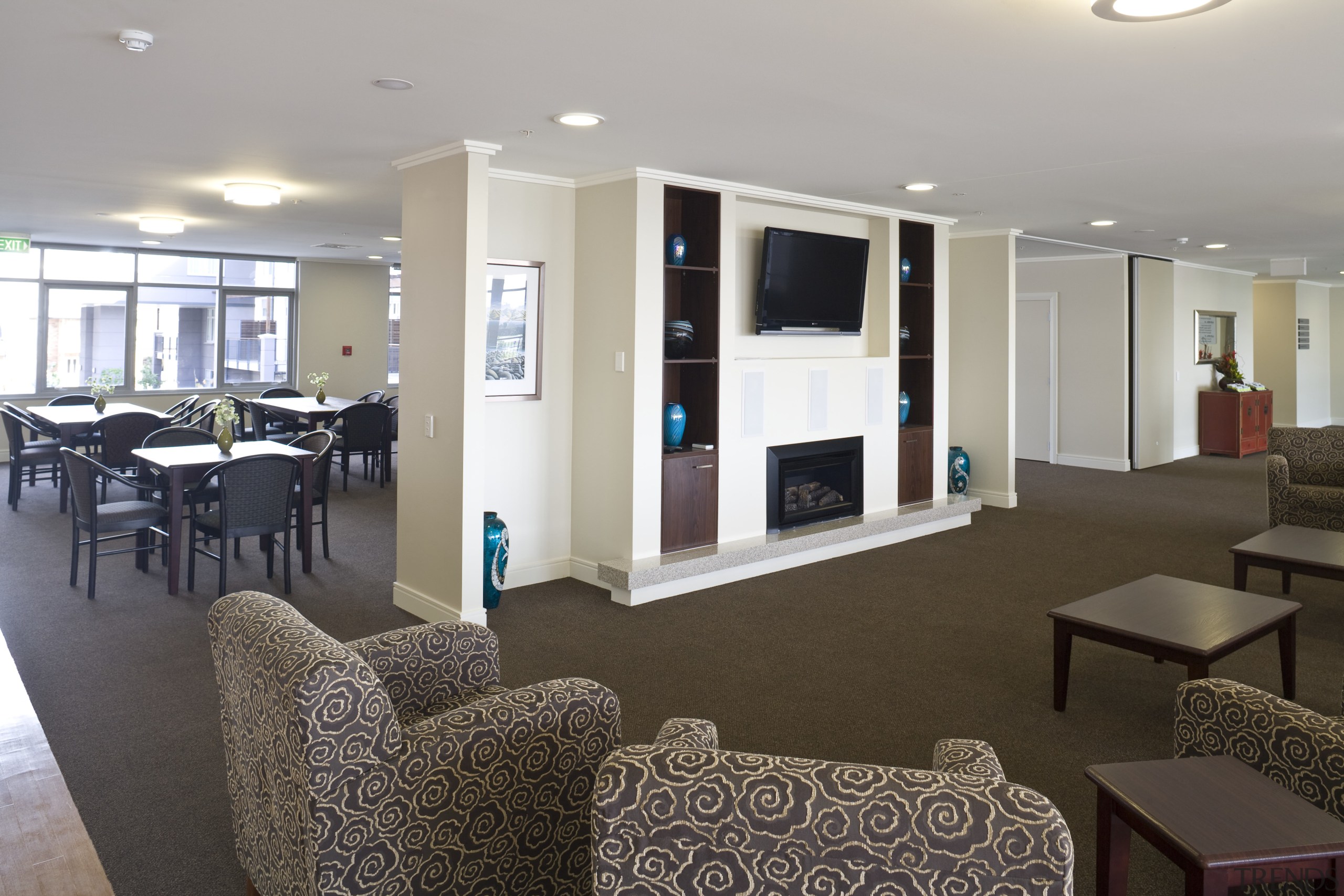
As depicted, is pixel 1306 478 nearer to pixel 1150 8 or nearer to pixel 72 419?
pixel 1150 8

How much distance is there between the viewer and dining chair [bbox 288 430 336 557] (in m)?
5.97

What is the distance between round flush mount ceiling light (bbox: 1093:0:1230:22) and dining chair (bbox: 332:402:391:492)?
7.54 meters

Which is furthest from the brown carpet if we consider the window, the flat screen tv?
the window

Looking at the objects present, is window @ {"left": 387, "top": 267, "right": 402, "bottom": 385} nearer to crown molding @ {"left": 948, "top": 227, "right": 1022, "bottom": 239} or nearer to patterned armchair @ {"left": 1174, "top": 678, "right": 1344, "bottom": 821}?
crown molding @ {"left": 948, "top": 227, "right": 1022, "bottom": 239}

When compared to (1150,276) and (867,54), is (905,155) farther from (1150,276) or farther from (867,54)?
(1150,276)

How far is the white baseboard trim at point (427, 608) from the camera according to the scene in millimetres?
4930

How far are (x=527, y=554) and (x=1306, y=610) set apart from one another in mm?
4541

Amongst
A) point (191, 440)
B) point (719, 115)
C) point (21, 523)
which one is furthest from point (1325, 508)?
point (21, 523)

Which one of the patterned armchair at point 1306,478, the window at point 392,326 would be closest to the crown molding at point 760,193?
the patterned armchair at point 1306,478

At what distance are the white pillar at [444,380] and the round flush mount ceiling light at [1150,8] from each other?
297cm

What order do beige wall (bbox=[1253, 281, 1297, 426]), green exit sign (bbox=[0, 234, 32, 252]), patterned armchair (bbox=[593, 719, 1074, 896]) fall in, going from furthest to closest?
beige wall (bbox=[1253, 281, 1297, 426]) → green exit sign (bbox=[0, 234, 32, 252]) → patterned armchair (bbox=[593, 719, 1074, 896])

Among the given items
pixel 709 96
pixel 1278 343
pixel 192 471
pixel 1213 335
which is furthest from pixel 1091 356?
pixel 192 471

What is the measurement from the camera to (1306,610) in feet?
17.3

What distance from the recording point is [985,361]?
8.69 meters
